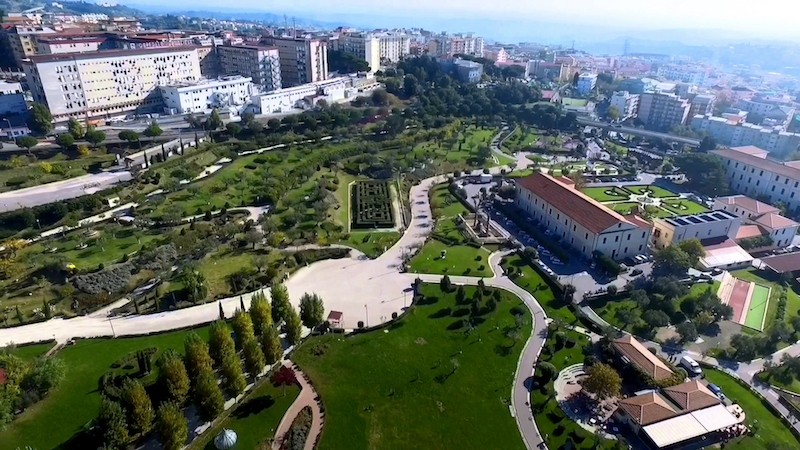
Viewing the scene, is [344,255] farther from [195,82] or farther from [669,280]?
[195,82]

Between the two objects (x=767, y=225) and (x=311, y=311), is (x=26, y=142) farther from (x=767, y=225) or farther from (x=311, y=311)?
(x=767, y=225)

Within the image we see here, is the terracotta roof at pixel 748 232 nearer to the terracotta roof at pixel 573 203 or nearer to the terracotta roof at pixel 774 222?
the terracotta roof at pixel 774 222

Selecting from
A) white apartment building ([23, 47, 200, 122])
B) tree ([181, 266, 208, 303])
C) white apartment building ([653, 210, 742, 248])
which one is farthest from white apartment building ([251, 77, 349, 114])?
white apartment building ([653, 210, 742, 248])

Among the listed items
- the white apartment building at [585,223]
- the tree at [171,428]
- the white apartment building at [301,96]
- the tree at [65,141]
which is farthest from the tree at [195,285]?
the white apartment building at [301,96]

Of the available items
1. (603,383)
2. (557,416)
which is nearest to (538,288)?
(603,383)

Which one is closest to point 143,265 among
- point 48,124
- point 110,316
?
point 110,316
